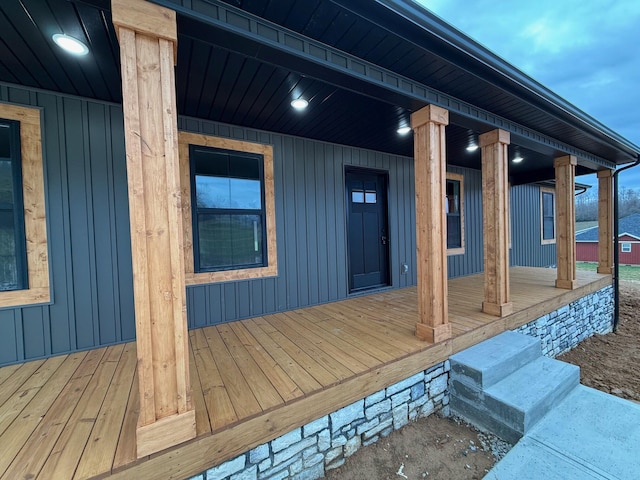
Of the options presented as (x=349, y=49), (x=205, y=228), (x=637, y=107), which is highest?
(x=637, y=107)

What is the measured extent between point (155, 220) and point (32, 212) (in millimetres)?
1926

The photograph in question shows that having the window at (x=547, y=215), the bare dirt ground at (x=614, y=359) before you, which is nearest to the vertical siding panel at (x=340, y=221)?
the bare dirt ground at (x=614, y=359)

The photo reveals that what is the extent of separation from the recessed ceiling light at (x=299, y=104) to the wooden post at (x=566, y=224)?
4.55 meters

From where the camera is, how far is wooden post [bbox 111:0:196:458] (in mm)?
1345

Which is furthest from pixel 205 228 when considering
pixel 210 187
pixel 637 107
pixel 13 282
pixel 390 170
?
pixel 637 107

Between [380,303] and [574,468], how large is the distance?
239 cm

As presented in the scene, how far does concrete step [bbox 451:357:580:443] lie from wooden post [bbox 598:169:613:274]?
449cm

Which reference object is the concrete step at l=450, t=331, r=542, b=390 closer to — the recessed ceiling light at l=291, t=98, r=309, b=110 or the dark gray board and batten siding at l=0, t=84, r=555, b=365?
the dark gray board and batten siding at l=0, t=84, r=555, b=365

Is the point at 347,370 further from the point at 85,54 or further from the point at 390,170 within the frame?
the point at 390,170

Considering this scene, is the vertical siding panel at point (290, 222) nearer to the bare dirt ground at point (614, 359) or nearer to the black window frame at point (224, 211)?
the black window frame at point (224, 211)

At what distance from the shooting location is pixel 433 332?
2.51 metres

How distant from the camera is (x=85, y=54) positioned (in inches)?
76.7

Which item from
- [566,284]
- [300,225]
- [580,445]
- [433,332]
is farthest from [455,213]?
[580,445]

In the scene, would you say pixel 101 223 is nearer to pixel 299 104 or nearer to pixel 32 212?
pixel 32 212
